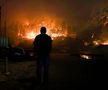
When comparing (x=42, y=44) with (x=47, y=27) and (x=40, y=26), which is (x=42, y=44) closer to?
(x=47, y=27)

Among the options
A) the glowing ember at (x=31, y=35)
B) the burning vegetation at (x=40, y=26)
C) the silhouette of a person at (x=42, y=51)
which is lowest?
the silhouette of a person at (x=42, y=51)

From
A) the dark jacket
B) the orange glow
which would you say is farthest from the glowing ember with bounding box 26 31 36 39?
the dark jacket

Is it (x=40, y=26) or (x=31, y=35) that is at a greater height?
(x=40, y=26)

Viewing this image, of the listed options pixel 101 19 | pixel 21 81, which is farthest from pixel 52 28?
pixel 21 81

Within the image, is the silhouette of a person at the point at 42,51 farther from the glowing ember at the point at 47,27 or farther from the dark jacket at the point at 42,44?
the glowing ember at the point at 47,27

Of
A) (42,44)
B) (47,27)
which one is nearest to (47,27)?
(47,27)

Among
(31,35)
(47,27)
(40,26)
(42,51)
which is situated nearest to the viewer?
(42,51)

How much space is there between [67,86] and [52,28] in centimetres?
6432

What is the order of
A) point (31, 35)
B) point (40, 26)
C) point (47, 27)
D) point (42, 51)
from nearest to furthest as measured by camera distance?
point (42, 51) → point (31, 35) → point (47, 27) → point (40, 26)

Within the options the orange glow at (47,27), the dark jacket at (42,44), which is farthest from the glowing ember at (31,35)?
the dark jacket at (42,44)

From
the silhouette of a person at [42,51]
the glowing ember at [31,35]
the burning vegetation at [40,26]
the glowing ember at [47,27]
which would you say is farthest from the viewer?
the glowing ember at [47,27]

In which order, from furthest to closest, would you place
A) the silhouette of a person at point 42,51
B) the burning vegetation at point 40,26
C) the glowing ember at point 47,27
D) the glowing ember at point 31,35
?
the glowing ember at point 47,27 → the burning vegetation at point 40,26 → the glowing ember at point 31,35 → the silhouette of a person at point 42,51

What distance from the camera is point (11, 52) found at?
26.0 m

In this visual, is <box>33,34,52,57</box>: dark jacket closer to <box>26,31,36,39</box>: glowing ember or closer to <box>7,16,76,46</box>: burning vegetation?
<box>26,31,36,39</box>: glowing ember
